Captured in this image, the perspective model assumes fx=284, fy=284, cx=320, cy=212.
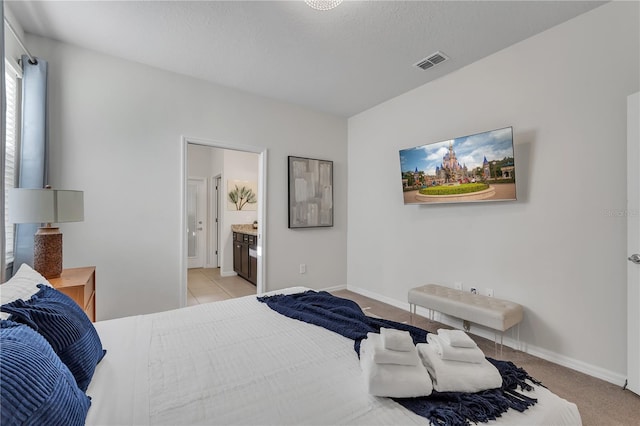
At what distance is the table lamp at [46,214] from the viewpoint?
1.83m

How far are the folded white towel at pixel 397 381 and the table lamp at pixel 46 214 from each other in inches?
88.3

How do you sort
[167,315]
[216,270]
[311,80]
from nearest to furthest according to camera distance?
[167,315], [311,80], [216,270]

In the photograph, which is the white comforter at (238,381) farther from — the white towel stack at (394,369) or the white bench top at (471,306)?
the white bench top at (471,306)

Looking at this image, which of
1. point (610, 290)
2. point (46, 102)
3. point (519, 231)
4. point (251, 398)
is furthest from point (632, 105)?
point (46, 102)

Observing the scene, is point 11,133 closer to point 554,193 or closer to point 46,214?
point 46,214

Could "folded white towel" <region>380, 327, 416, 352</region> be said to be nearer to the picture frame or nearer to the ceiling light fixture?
the ceiling light fixture

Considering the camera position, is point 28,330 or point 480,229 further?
point 480,229

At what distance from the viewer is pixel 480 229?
Result: 2.87 meters

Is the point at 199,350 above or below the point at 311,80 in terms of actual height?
below

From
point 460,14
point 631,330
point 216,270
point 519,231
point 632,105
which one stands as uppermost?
point 460,14

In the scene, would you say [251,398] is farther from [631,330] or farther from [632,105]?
[632,105]

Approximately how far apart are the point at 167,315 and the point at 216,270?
4.42 m

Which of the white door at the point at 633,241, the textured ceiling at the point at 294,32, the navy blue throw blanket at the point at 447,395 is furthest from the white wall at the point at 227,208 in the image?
the white door at the point at 633,241

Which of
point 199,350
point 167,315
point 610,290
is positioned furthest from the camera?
point 610,290
